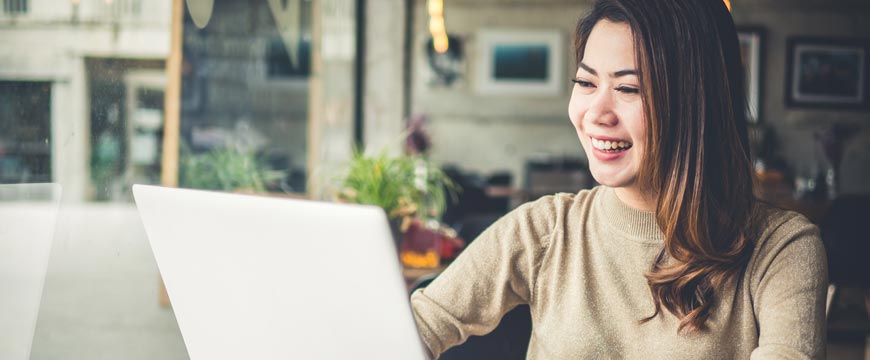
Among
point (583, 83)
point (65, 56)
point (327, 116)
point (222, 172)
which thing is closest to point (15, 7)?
point (65, 56)

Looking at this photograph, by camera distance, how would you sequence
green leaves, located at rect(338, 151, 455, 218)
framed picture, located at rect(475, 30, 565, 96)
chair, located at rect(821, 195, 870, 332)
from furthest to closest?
1. framed picture, located at rect(475, 30, 565, 96)
2. chair, located at rect(821, 195, 870, 332)
3. green leaves, located at rect(338, 151, 455, 218)

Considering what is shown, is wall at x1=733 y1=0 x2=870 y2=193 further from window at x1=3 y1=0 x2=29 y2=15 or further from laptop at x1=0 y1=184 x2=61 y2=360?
laptop at x1=0 y1=184 x2=61 y2=360

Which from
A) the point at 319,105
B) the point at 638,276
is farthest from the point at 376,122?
the point at 638,276

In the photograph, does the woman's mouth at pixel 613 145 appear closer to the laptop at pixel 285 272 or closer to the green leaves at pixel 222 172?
the laptop at pixel 285 272

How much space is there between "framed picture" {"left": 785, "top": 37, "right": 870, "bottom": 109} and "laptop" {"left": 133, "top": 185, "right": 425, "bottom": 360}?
24.5 feet

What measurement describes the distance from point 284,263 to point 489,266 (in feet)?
1.71

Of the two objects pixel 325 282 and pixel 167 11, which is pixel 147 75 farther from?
pixel 325 282

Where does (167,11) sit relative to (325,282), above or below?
above

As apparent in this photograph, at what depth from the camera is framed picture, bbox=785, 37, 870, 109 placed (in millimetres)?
7168

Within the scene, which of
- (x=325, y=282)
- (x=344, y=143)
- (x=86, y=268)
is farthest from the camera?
(x=344, y=143)

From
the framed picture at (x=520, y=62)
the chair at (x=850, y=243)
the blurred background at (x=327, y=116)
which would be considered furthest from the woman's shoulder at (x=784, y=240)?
the framed picture at (x=520, y=62)

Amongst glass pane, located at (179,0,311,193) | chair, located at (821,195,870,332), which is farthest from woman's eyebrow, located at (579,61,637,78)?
chair, located at (821,195,870,332)

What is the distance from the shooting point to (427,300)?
3.76ft

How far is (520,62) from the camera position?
24.1 ft
